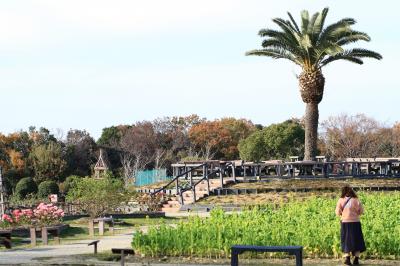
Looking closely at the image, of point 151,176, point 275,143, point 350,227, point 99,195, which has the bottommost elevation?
point 350,227

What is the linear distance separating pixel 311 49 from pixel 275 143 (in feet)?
93.8

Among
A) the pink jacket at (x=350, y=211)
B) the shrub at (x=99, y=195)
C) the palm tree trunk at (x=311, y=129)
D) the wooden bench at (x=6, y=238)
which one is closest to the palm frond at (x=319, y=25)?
the palm tree trunk at (x=311, y=129)

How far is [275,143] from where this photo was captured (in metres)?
73.0

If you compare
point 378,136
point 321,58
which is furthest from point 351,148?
point 321,58

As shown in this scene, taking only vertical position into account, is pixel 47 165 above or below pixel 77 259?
above

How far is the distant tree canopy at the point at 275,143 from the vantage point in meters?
73.1

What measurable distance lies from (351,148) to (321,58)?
3320 centimetres

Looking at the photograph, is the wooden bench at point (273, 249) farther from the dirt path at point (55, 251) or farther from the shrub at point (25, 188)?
the shrub at point (25, 188)

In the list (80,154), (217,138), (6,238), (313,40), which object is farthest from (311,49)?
(217,138)

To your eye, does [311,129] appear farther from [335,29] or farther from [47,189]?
[47,189]

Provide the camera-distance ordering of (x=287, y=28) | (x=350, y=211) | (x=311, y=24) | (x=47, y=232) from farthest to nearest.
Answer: (x=287, y=28) → (x=311, y=24) → (x=47, y=232) → (x=350, y=211)

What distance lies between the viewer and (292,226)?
18766 mm

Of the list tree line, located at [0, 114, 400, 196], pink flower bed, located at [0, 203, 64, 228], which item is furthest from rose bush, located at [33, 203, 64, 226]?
tree line, located at [0, 114, 400, 196]

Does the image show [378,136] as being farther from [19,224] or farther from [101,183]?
[19,224]
